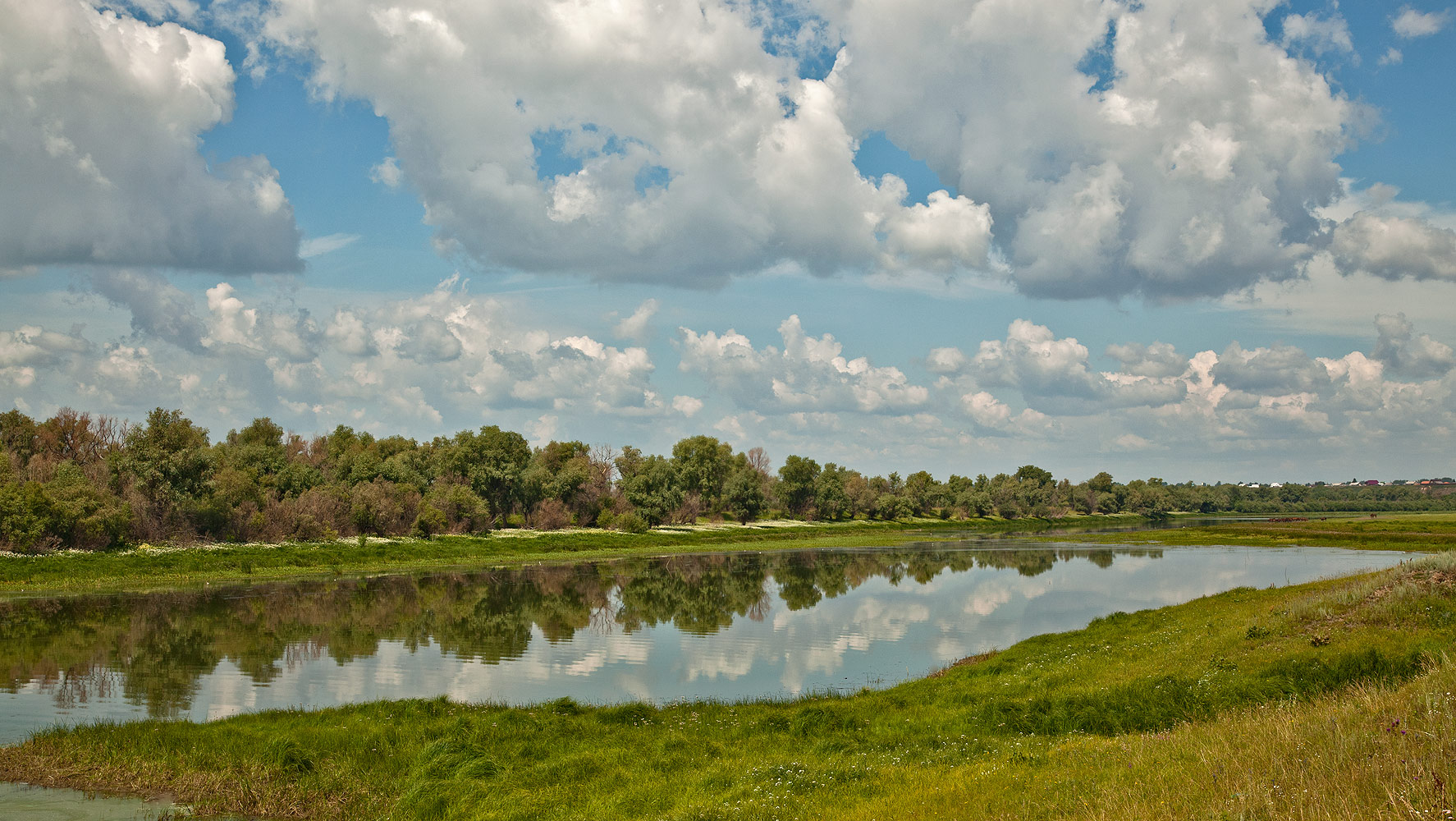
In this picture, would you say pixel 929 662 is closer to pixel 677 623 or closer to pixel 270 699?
pixel 677 623

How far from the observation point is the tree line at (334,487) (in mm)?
63844

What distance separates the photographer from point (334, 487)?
302 ft

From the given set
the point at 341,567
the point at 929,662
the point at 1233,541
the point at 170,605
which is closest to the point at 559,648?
the point at 929,662

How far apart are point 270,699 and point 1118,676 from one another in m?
26.4

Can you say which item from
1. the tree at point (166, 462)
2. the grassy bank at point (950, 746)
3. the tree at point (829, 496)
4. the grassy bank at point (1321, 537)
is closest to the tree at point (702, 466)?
the tree at point (829, 496)

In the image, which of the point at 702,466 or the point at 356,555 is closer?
the point at 356,555

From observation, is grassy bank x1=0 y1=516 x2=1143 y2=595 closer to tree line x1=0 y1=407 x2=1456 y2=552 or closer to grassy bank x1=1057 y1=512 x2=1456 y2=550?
tree line x1=0 y1=407 x2=1456 y2=552

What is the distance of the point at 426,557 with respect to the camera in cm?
8038

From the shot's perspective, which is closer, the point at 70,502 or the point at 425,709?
the point at 425,709

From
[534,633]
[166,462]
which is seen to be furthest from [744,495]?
[534,633]

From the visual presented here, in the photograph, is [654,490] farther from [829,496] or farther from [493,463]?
[829,496]

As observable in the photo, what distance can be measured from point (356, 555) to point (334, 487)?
2112cm

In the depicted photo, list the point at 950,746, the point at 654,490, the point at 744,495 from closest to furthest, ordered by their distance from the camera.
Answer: the point at 950,746 → the point at 654,490 → the point at 744,495

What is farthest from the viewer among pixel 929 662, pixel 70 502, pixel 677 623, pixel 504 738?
pixel 70 502
